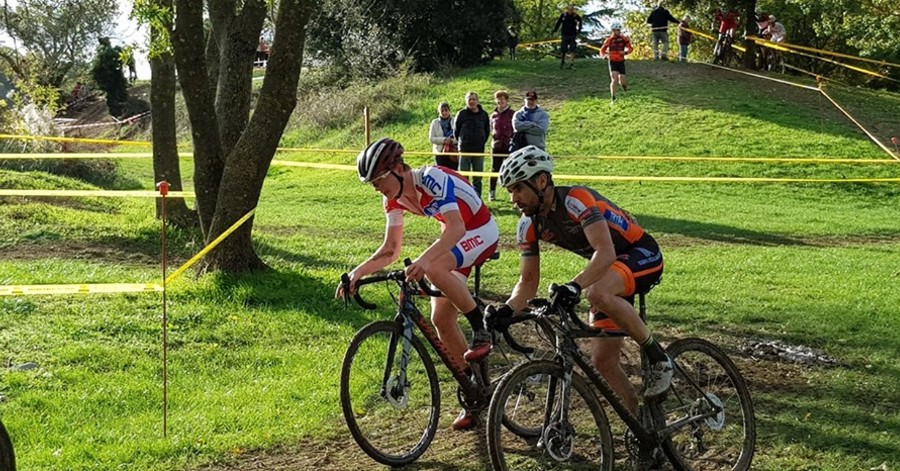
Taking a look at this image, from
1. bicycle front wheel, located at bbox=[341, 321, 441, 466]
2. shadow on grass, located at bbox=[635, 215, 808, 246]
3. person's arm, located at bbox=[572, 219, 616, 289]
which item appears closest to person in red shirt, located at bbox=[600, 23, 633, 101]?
shadow on grass, located at bbox=[635, 215, 808, 246]

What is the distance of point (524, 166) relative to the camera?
222 inches

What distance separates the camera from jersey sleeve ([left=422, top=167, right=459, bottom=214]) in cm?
641

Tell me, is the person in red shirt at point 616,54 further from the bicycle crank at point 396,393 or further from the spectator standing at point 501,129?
the bicycle crank at point 396,393

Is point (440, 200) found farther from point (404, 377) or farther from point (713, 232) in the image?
point (713, 232)

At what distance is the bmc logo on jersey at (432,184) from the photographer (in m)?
6.43

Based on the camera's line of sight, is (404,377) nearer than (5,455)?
No

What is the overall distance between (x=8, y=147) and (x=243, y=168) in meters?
15.4

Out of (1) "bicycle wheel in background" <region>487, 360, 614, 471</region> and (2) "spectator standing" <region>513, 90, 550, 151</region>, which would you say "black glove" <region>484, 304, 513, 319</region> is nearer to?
(1) "bicycle wheel in background" <region>487, 360, 614, 471</region>

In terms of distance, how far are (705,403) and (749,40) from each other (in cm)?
3052

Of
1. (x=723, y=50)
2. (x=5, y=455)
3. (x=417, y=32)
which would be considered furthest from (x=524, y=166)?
(x=417, y=32)

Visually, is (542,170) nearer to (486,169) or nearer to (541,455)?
(541,455)

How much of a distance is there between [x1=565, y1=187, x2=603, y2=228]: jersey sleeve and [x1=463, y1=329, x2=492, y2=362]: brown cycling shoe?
113 cm

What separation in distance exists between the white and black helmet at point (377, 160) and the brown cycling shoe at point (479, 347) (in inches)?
47.8

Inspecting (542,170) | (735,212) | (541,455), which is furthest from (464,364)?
(735,212)
